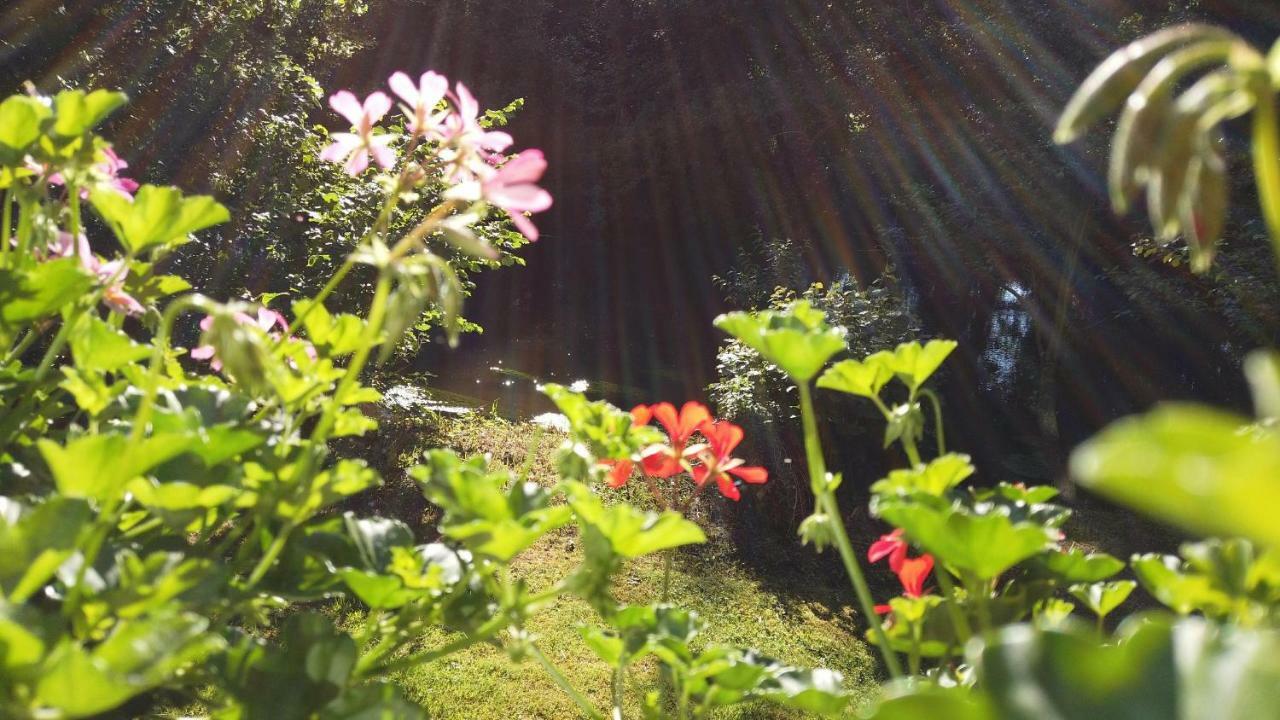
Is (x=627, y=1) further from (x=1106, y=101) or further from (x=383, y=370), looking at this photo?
(x=1106, y=101)

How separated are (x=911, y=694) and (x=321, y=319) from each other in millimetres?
499

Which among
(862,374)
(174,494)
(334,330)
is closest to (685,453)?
(862,374)

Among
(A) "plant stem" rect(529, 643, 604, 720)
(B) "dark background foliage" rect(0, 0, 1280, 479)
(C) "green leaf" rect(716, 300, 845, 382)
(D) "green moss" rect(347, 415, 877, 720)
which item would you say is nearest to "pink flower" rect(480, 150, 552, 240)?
(C) "green leaf" rect(716, 300, 845, 382)

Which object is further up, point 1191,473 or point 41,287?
point 41,287

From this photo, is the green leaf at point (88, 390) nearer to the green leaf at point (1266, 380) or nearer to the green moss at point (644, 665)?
the green leaf at point (1266, 380)

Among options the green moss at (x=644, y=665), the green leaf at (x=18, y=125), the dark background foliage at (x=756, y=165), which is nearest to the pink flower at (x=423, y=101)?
the green leaf at (x=18, y=125)

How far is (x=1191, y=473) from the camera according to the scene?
169 mm

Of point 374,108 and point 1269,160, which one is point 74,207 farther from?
point 1269,160

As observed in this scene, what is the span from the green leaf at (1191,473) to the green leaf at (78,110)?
21.7 inches

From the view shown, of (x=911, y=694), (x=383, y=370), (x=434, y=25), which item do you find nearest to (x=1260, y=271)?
(x=383, y=370)

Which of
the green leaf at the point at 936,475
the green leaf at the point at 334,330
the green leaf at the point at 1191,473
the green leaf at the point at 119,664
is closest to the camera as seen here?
the green leaf at the point at 1191,473

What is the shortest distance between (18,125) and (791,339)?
1.55 ft

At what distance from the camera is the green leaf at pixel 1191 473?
0.16 metres

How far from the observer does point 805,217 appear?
8500 mm
